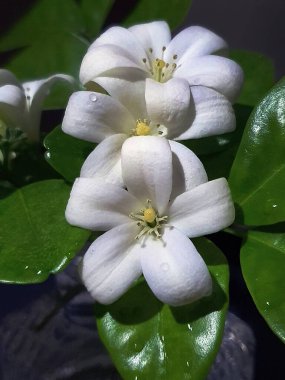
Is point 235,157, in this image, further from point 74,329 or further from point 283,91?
point 74,329

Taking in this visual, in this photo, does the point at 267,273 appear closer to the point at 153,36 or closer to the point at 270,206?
the point at 270,206

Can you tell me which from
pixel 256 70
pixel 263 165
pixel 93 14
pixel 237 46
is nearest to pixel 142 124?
pixel 263 165

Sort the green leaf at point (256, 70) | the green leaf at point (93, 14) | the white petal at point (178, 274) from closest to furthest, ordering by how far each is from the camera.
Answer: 1. the white petal at point (178, 274)
2. the green leaf at point (256, 70)
3. the green leaf at point (93, 14)

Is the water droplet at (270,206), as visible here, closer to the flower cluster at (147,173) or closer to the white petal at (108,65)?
the flower cluster at (147,173)

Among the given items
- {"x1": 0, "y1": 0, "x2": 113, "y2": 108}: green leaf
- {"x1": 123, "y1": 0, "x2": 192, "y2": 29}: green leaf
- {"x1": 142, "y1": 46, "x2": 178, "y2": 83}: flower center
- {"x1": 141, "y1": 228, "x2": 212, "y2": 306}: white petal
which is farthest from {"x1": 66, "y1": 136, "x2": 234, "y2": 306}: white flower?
{"x1": 123, "y1": 0, "x2": 192, "y2": 29}: green leaf

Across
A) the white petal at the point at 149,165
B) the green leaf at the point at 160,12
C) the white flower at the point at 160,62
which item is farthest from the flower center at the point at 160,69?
the green leaf at the point at 160,12

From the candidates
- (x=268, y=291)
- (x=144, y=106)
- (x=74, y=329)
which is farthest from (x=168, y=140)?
(x=74, y=329)
